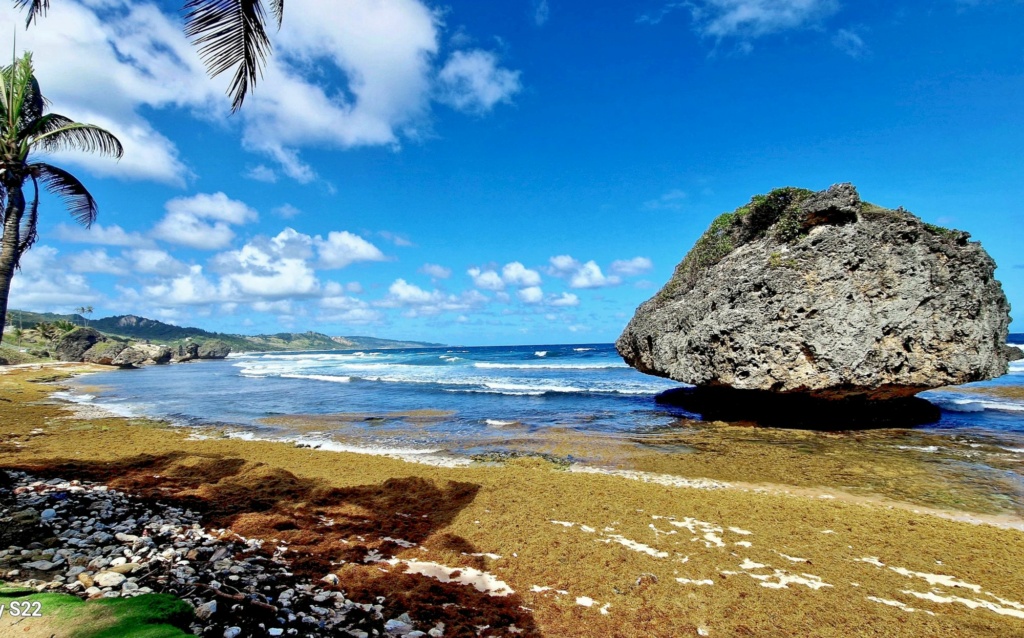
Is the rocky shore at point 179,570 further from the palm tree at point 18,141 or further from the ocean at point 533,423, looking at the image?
the ocean at point 533,423

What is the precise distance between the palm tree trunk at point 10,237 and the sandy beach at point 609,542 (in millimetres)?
3867

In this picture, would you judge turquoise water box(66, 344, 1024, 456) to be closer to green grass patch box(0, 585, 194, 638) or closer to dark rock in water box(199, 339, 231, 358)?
green grass patch box(0, 585, 194, 638)

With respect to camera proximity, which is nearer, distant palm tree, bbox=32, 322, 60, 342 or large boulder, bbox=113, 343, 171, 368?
large boulder, bbox=113, 343, 171, 368

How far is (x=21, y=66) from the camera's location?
7.15m

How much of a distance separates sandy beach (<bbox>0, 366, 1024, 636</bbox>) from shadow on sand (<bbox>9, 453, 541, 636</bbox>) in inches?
1.4

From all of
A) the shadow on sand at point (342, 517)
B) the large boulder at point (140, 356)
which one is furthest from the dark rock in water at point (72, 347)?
the shadow on sand at point (342, 517)

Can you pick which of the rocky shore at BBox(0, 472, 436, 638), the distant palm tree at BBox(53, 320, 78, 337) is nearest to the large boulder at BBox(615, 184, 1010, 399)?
the rocky shore at BBox(0, 472, 436, 638)

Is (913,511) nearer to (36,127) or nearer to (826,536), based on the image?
(826,536)

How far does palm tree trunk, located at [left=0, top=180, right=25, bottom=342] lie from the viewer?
6.65 m

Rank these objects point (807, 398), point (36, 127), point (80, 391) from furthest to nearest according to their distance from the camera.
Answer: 1. point (80, 391)
2. point (807, 398)
3. point (36, 127)

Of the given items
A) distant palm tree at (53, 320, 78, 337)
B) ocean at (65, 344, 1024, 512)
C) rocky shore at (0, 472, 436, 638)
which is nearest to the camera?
rocky shore at (0, 472, 436, 638)

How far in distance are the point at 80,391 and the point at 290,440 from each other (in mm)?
26365

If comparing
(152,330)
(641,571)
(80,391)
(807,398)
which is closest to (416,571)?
(641,571)

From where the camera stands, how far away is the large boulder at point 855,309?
1519 centimetres
